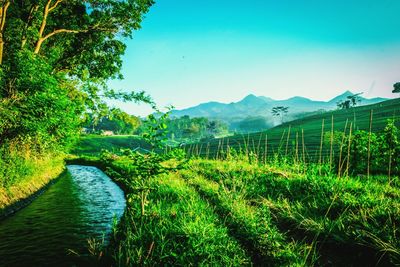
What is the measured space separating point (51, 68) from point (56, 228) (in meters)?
8.27

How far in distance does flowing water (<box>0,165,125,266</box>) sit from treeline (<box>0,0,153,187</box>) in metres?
2.09

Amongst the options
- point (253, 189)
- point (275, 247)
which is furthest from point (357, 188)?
point (275, 247)

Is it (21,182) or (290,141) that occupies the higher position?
(21,182)

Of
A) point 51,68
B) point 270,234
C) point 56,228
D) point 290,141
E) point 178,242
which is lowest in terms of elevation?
point 290,141

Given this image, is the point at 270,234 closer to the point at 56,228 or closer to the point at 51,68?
the point at 56,228

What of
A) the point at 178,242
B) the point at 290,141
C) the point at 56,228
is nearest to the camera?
the point at 178,242

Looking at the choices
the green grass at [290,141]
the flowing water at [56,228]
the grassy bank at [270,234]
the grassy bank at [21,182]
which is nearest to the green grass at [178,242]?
the grassy bank at [270,234]

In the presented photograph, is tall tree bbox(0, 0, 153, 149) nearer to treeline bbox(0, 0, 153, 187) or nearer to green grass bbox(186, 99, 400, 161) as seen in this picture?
treeline bbox(0, 0, 153, 187)

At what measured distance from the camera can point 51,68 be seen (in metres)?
12.7

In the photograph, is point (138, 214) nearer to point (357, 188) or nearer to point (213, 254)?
point (213, 254)

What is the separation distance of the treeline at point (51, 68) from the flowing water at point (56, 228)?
2.09 meters

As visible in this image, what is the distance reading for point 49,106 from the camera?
11344 millimetres

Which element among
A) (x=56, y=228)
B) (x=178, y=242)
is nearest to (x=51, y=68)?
(x=56, y=228)

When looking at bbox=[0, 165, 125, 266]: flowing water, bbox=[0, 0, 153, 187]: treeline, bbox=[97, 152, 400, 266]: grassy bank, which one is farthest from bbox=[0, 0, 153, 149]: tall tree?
bbox=[97, 152, 400, 266]: grassy bank
